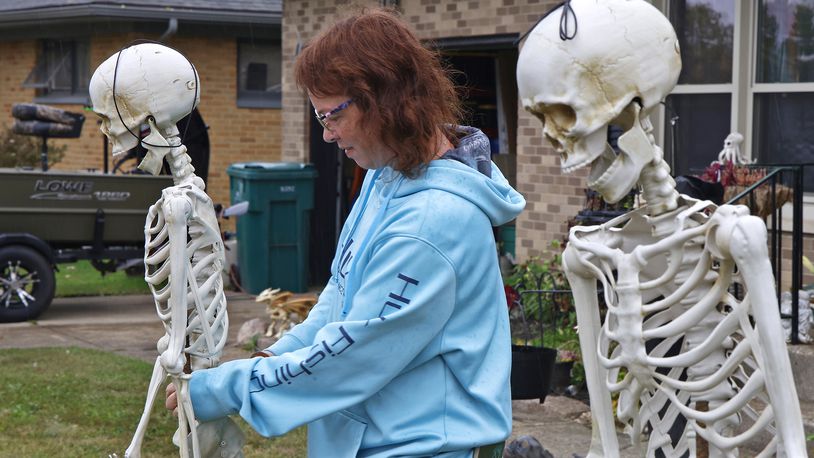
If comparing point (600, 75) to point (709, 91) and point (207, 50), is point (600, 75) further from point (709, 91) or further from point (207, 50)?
point (207, 50)

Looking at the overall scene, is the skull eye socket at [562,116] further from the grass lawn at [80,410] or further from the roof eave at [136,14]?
the roof eave at [136,14]

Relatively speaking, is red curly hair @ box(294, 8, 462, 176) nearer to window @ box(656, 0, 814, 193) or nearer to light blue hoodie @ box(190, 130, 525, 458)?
light blue hoodie @ box(190, 130, 525, 458)

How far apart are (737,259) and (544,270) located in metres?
7.10

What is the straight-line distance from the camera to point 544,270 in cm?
965

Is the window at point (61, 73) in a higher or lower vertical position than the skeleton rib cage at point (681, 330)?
higher

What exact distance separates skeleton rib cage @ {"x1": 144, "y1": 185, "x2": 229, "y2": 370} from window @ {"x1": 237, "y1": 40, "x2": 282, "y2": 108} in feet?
49.7

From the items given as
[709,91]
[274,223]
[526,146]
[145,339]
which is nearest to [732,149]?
[709,91]

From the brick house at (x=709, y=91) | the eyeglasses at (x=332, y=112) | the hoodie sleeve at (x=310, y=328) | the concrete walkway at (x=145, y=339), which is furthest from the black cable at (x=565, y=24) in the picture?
the brick house at (x=709, y=91)

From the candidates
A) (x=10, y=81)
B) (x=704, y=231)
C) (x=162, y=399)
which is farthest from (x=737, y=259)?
(x=10, y=81)

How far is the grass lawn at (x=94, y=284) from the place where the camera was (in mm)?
13773

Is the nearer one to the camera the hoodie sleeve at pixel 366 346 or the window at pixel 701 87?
the hoodie sleeve at pixel 366 346

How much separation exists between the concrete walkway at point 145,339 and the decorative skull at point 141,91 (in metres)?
2.88

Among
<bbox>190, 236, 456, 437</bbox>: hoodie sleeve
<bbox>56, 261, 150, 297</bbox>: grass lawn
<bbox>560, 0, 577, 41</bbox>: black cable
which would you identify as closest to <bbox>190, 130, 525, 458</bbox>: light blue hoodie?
<bbox>190, 236, 456, 437</bbox>: hoodie sleeve

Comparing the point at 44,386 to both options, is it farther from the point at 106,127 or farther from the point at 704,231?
the point at 704,231
